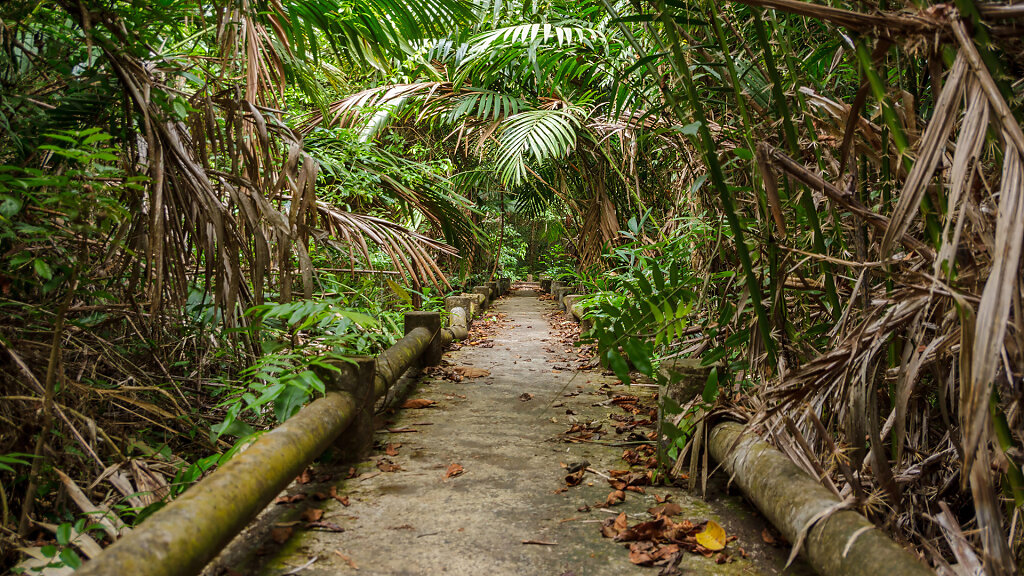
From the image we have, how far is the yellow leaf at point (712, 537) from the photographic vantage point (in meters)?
2.00

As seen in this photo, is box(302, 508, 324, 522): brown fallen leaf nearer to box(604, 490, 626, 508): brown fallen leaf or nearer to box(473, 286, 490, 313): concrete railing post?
box(604, 490, 626, 508): brown fallen leaf

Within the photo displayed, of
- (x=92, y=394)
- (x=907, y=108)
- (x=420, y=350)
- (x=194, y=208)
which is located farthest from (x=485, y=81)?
(x=907, y=108)

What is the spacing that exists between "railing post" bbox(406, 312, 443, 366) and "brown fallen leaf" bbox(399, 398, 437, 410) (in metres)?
0.86

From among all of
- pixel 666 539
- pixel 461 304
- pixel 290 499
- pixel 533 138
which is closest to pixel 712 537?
pixel 666 539

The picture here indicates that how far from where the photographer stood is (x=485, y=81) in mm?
5859

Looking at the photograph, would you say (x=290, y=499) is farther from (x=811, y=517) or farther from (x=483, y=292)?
(x=483, y=292)

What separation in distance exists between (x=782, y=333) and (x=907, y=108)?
0.93 meters

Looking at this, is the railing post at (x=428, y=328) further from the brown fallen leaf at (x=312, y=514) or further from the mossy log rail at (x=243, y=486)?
the brown fallen leaf at (x=312, y=514)

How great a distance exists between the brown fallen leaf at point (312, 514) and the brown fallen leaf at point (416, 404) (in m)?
1.49

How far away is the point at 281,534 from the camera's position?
205 centimetres

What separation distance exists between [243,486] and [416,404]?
2166 mm

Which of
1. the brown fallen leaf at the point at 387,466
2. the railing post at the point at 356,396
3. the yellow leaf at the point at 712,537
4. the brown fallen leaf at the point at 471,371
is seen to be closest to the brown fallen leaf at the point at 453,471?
the brown fallen leaf at the point at 387,466

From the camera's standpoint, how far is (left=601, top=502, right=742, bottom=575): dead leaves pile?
1928 millimetres

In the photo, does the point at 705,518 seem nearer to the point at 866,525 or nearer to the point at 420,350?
the point at 866,525
